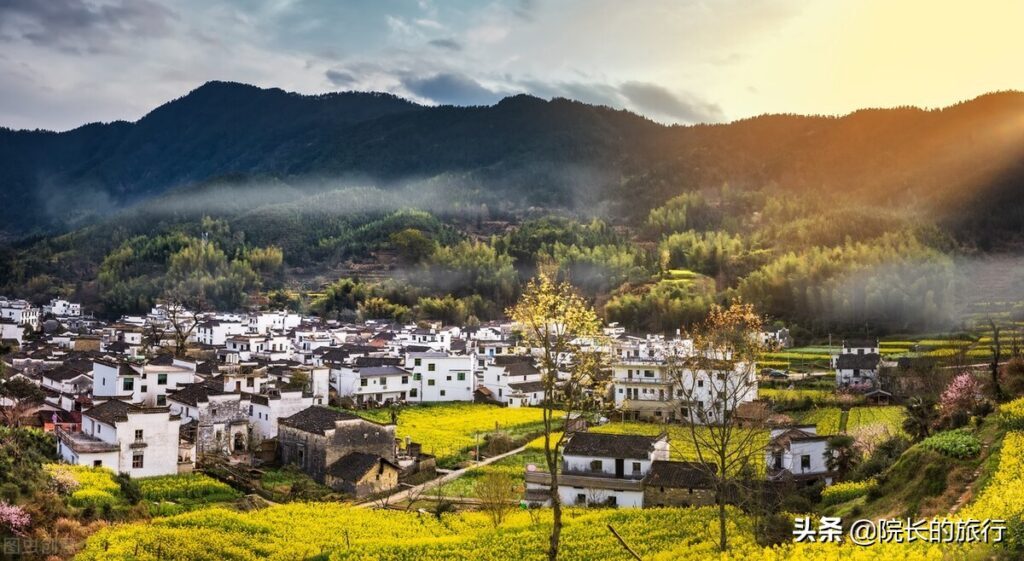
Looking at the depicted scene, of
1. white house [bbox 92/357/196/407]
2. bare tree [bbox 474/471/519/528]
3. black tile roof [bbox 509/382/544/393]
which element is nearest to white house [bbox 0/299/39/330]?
white house [bbox 92/357/196/407]

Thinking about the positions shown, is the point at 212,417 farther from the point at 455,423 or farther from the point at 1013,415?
the point at 1013,415

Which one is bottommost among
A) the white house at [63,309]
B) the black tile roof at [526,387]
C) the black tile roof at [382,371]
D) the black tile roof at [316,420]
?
the black tile roof at [526,387]

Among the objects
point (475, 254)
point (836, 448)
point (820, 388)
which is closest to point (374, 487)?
point (836, 448)

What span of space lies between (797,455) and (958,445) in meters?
14.1

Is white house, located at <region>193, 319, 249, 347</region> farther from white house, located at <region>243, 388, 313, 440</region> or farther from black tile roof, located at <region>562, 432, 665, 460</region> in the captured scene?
black tile roof, located at <region>562, 432, 665, 460</region>

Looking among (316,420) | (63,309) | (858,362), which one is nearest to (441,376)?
(316,420)

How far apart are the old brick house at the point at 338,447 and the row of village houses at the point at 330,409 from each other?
53 mm

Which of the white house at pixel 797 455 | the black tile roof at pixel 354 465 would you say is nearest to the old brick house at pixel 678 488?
the white house at pixel 797 455

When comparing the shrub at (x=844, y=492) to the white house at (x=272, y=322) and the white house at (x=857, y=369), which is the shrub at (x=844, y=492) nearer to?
the white house at (x=857, y=369)

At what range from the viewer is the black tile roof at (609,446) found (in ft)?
107

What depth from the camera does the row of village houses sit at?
32.7 metres

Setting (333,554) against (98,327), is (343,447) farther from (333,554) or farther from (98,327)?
(98,327)

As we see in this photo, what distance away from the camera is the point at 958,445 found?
20.1 m

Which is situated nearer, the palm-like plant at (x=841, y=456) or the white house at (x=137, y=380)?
the palm-like plant at (x=841, y=456)
